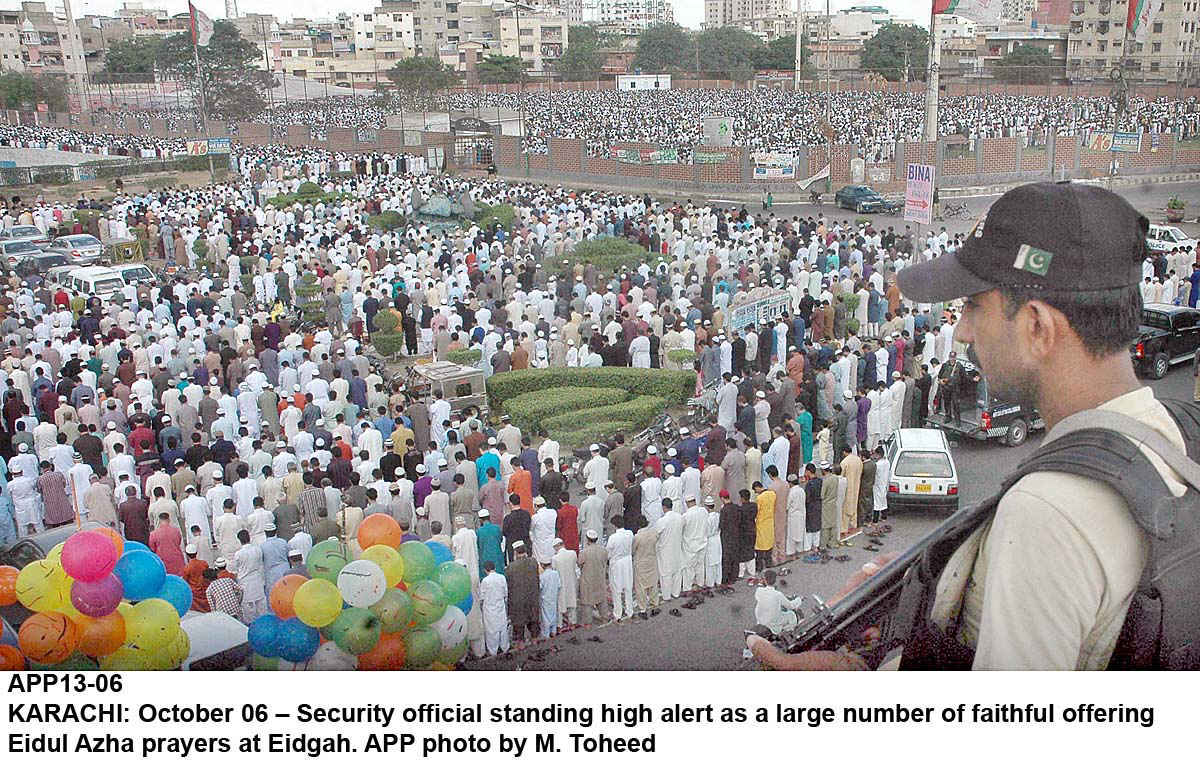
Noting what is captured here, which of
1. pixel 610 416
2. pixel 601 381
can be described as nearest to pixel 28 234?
pixel 601 381

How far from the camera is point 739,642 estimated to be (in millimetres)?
8070

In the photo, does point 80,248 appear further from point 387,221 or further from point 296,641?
point 296,641

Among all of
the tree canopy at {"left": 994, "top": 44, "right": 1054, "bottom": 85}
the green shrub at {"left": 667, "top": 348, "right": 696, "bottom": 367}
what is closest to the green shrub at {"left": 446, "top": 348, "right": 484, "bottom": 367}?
the green shrub at {"left": 667, "top": 348, "right": 696, "bottom": 367}

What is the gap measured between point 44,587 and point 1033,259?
19.5ft

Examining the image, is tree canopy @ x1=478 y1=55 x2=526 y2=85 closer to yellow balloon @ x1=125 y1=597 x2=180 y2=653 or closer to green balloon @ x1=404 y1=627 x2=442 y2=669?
green balloon @ x1=404 y1=627 x2=442 y2=669

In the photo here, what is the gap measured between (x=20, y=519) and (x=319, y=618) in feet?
20.5

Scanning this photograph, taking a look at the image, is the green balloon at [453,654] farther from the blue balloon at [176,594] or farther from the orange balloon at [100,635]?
the orange balloon at [100,635]

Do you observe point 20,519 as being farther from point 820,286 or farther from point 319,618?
point 820,286

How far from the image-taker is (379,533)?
280 inches

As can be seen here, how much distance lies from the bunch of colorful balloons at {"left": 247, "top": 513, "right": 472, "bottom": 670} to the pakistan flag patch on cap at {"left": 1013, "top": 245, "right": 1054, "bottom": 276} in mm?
5260

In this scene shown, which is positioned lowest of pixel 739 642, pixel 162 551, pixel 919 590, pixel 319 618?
pixel 739 642

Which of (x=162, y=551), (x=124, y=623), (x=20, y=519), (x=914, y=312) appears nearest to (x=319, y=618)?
(x=124, y=623)

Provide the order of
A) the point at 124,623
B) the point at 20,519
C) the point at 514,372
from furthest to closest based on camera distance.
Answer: the point at 514,372
the point at 20,519
the point at 124,623

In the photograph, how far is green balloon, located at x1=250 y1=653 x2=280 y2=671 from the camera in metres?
6.04
